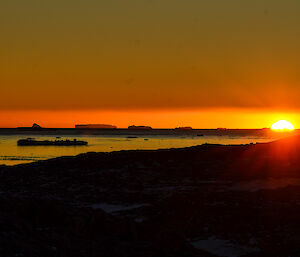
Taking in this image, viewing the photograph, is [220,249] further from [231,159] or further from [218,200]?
[231,159]

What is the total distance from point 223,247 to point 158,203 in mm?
5290

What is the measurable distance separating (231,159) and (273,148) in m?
3.34

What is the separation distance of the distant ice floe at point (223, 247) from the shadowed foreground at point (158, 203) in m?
0.03

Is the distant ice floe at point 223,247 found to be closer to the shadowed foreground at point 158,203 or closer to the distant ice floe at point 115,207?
the shadowed foreground at point 158,203

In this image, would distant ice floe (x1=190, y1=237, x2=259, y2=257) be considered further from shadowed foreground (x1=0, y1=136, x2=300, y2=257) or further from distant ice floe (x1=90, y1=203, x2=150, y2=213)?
distant ice floe (x1=90, y1=203, x2=150, y2=213)

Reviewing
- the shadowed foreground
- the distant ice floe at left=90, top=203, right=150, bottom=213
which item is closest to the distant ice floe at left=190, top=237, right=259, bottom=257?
the shadowed foreground

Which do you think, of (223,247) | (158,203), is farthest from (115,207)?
(223,247)

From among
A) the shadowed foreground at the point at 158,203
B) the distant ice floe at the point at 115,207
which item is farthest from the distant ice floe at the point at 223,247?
the distant ice floe at the point at 115,207

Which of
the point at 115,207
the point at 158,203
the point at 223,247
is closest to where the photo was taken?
the point at 223,247

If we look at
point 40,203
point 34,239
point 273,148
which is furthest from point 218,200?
point 273,148

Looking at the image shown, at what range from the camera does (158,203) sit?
18.0 metres

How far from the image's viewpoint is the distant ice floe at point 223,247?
1255cm

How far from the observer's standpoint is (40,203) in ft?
47.8

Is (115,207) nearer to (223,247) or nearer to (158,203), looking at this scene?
(158,203)
